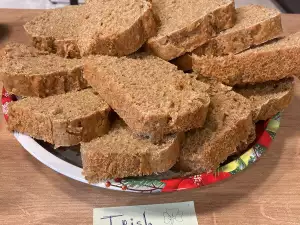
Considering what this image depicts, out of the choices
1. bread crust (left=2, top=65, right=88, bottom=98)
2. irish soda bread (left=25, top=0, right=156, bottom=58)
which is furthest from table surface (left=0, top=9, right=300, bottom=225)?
irish soda bread (left=25, top=0, right=156, bottom=58)

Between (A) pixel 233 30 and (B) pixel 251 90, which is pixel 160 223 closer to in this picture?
(B) pixel 251 90

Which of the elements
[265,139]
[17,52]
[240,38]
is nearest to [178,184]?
[265,139]

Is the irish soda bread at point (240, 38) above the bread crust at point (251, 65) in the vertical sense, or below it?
above

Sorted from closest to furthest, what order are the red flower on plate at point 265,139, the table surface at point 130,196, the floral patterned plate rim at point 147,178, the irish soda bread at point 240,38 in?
the floral patterned plate rim at point 147,178
the table surface at point 130,196
the red flower on plate at point 265,139
the irish soda bread at point 240,38

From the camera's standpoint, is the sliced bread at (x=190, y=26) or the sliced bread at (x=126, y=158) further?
the sliced bread at (x=190, y=26)

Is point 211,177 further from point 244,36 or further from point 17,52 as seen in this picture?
point 17,52

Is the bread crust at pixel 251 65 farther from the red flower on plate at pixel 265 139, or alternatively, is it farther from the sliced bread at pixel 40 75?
the sliced bread at pixel 40 75

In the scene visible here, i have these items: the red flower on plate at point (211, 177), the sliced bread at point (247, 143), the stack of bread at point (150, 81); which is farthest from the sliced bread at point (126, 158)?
the sliced bread at point (247, 143)

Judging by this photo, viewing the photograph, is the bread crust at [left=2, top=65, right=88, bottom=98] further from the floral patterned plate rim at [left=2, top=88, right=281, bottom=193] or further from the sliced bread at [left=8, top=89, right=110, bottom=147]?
the floral patterned plate rim at [left=2, top=88, right=281, bottom=193]

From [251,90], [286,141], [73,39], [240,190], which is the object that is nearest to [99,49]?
[73,39]
